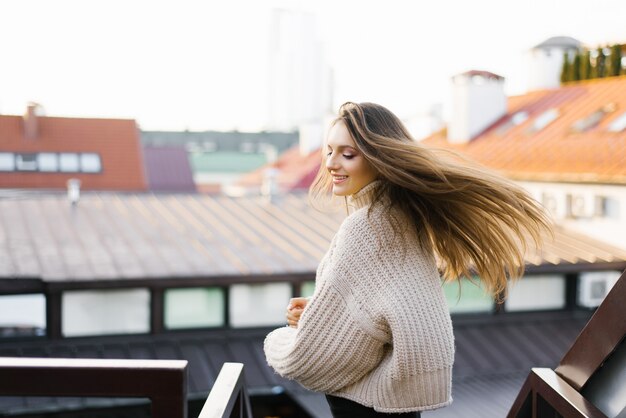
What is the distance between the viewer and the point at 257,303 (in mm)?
11805

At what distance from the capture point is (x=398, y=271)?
2.21 m

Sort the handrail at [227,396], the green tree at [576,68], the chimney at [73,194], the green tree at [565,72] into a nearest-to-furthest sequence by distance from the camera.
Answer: the handrail at [227,396] → the chimney at [73,194] → the green tree at [576,68] → the green tree at [565,72]

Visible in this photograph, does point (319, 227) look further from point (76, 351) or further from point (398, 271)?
point (398, 271)

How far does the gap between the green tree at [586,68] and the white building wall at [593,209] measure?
386 inches

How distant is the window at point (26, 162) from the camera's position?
104 feet

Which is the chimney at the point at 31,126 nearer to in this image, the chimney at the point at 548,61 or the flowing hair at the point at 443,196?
the chimney at the point at 548,61

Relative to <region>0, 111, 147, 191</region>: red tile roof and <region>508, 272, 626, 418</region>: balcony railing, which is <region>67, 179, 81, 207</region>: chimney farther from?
<region>0, 111, 147, 191</region>: red tile roof

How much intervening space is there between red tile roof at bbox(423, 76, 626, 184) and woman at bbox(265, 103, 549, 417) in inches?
534

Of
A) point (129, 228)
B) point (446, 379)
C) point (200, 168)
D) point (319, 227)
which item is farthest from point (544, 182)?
point (200, 168)

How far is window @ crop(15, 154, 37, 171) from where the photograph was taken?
31.7m

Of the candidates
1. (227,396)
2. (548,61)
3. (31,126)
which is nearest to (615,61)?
(548,61)

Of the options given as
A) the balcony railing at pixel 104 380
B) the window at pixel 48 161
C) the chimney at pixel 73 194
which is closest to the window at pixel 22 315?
the chimney at pixel 73 194

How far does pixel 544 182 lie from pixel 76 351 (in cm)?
A: 1187

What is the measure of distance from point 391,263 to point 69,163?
32.2 meters
